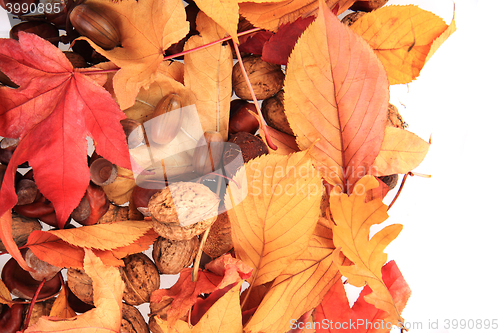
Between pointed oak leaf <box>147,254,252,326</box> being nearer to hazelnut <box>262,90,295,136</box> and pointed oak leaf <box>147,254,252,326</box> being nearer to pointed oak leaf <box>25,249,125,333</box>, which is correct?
pointed oak leaf <box>25,249,125,333</box>

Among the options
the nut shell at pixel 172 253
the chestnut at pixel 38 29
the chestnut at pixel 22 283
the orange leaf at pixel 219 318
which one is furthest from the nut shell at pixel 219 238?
the chestnut at pixel 38 29

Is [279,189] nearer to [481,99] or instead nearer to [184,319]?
[184,319]

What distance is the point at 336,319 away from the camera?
0.41 metres

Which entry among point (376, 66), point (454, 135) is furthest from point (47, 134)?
point (454, 135)

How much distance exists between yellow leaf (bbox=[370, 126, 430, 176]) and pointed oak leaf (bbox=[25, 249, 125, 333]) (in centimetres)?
34

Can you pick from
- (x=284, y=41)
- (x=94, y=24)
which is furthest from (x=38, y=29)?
(x=284, y=41)

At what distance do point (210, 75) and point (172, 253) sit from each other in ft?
0.80

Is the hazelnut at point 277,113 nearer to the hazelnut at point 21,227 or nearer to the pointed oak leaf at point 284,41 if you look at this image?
the pointed oak leaf at point 284,41

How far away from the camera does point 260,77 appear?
0.48 metres

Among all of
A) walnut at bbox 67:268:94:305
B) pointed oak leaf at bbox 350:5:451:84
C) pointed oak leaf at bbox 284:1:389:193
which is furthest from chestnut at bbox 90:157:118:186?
pointed oak leaf at bbox 350:5:451:84

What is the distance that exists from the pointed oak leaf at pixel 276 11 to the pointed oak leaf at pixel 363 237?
0.70 ft

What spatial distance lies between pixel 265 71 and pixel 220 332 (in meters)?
0.34

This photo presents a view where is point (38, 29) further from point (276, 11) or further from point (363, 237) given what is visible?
point (363, 237)

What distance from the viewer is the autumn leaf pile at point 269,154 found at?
359 mm
